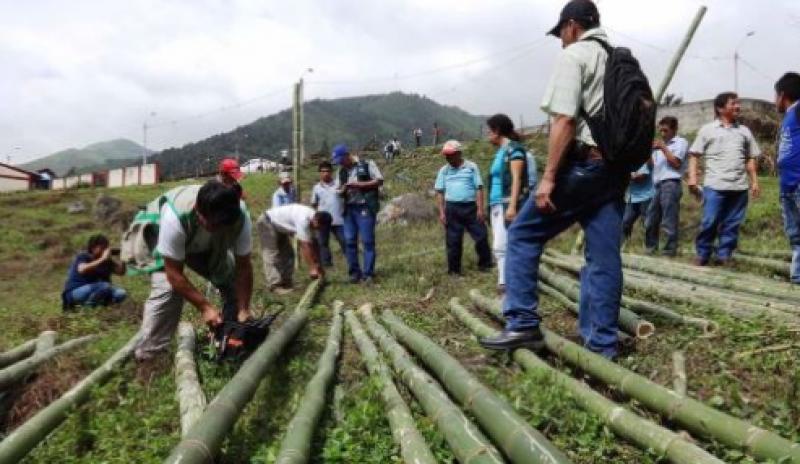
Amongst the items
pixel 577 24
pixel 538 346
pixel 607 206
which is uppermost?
pixel 577 24

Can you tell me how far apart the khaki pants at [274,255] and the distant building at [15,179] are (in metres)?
43.6

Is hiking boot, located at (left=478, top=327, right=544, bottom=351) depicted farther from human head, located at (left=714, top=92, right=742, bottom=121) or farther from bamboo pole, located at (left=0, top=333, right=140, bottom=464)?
human head, located at (left=714, top=92, right=742, bottom=121)

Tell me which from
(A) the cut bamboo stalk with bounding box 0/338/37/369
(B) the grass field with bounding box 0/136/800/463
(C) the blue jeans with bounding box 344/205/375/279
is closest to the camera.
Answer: (B) the grass field with bounding box 0/136/800/463

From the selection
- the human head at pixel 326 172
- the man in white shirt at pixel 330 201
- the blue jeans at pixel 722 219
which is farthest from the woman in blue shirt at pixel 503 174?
the human head at pixel 326 172

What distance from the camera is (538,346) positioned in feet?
13.5

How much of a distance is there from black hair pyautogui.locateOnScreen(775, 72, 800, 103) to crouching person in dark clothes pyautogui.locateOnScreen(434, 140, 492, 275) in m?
3.45

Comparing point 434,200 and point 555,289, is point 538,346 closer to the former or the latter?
point 555,289

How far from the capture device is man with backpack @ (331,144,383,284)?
893 cm

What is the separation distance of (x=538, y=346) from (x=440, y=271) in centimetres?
479

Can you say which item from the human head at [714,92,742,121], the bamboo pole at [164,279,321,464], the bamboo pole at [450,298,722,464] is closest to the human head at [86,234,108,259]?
the bamboo pole at [164,279,321,464]

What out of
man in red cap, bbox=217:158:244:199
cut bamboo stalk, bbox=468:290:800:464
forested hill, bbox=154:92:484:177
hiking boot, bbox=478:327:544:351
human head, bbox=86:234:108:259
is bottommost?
cut bamboo stalk, bbox=468:290:800:464

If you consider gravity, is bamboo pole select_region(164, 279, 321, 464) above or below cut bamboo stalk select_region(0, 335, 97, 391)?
above

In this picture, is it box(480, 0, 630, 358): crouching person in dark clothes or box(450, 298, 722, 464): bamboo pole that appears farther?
box(480, 0, 630, 358): crouching person in dark clothes

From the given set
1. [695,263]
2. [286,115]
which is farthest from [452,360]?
[286,115]
